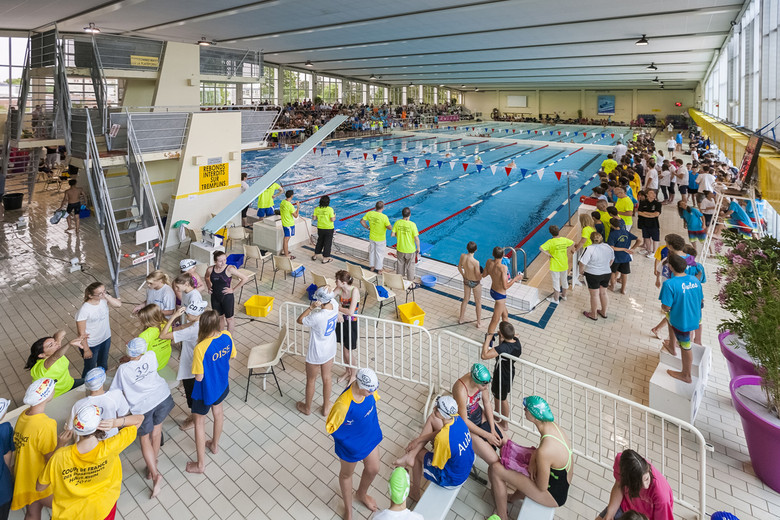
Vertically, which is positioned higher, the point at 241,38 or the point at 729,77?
the point at 241,38

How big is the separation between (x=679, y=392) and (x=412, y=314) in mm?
3139

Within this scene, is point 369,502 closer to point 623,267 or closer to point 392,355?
point 392,355

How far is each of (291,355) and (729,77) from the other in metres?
18.5

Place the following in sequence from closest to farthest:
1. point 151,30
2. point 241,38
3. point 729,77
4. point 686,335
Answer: point 686,335
point 729,77
point 151,30
point 241,38

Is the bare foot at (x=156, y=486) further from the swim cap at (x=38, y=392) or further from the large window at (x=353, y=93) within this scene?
the large window at (x=353, y=93)

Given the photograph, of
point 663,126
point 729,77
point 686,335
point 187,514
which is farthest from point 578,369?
point 663,126

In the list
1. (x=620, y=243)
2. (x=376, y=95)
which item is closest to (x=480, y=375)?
(x=620, y=243)

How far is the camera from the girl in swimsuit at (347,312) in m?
4.36

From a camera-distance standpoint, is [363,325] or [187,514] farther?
[363,325]

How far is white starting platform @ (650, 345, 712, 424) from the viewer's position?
151 inches

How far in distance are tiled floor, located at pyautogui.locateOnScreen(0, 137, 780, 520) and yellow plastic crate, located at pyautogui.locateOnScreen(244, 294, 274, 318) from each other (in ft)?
0.42

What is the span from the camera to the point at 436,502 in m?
2.80

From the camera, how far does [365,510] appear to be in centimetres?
312

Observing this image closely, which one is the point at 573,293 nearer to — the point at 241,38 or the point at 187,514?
the point at 187,514
